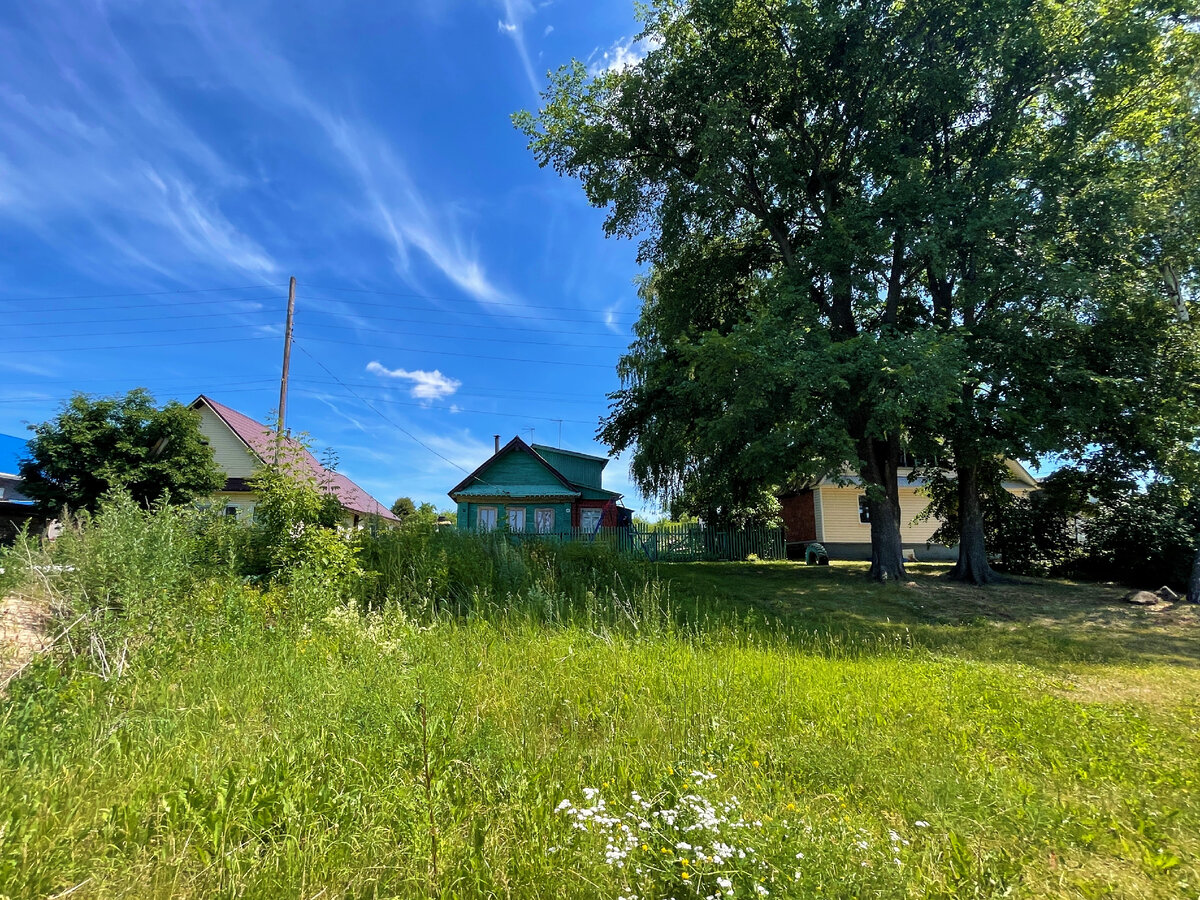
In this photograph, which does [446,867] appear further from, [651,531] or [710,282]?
[651,531]

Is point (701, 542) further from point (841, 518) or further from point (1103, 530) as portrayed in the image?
point (1103, 530)

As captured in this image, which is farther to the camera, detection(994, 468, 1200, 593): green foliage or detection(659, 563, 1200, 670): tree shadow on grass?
detection(994, 468, 1200, 593): green foliage

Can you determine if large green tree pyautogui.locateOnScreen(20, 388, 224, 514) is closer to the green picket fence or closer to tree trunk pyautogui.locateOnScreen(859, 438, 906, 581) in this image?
the green picket fence

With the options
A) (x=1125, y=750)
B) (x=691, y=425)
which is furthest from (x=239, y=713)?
(x=691, y=425)

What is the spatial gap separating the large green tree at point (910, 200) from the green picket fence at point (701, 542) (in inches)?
244

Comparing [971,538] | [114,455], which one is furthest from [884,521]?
[114,455]

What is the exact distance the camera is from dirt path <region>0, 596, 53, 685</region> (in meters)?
3.69

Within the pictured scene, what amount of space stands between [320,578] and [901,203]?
12284 millimetres

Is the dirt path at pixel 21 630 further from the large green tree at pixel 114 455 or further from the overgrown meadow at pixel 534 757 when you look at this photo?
the large green tree at pixel 114 455

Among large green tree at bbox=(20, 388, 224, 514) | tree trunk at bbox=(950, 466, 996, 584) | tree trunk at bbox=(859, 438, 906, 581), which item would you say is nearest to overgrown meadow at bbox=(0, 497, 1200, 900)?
tree trunk at bbox=(859, 438, 906, 581)

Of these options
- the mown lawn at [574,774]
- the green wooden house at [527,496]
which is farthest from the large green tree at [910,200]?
the green wooden house at [527,496]

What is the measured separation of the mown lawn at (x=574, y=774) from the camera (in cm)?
195

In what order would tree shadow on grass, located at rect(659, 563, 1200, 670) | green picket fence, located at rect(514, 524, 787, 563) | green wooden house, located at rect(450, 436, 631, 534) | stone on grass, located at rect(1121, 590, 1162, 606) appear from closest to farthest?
tree shadow on grass, located at rect(659, 563, 1200, 670) → stone on grass, located at rect(1121, 590, 1162, 606) → green picket fence, located at rect(514, 524, 787, 563) → green wooden house, located at rect(450, 436, 631, 534)

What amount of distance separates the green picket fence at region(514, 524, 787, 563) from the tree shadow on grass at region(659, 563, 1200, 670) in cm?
624
